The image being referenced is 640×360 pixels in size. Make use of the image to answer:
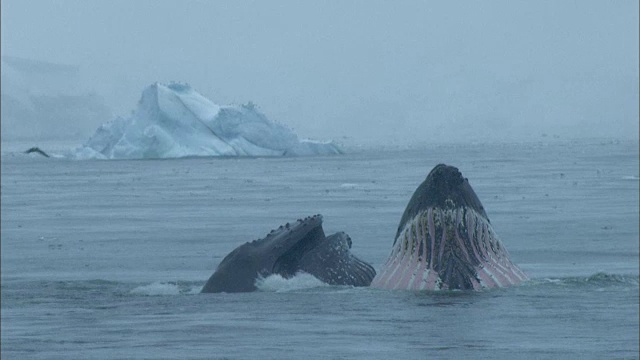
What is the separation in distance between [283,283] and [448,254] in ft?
4.34

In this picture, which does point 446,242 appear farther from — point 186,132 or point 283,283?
point 186,132

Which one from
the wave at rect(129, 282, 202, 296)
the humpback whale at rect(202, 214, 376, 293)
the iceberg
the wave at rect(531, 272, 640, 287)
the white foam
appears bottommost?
the iceberg

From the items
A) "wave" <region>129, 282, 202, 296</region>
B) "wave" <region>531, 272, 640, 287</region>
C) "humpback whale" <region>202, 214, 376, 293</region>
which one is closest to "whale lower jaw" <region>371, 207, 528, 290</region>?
"humpback whale" <region>202, 214, 376, 293</region>

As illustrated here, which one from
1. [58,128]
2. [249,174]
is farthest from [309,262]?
[58,128]

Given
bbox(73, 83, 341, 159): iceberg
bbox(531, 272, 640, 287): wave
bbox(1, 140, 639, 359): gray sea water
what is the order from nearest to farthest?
1. bbox(1, 140, 639, 359): gray sea water
2. bbox(531, 272, 640, 287): wave
3. bbox(73, 83, 341, 159): iceberg

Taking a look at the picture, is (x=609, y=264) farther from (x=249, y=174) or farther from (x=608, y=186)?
(x=249, y=174)

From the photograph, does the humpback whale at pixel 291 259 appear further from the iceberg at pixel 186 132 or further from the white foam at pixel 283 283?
the iceberg at pixel 186 132

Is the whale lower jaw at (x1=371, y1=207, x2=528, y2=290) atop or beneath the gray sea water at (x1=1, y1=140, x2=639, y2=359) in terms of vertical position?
atop

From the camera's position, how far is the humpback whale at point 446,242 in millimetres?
10109

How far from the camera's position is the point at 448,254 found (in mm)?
10289

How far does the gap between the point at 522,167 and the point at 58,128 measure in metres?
68.3

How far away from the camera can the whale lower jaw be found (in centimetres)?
1014

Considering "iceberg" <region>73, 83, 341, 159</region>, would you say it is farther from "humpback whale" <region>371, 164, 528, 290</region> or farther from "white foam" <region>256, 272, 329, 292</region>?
"humpback whale" <region>371, 164, 528, 290</region>

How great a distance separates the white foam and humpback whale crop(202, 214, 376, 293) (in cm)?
3
